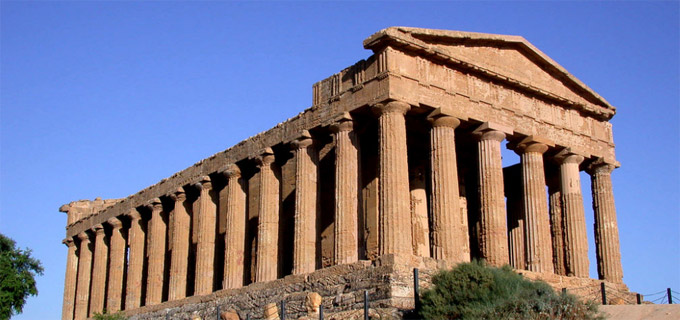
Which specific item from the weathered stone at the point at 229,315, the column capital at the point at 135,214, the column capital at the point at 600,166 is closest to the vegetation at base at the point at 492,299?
the weathered stone at the point at 229,315

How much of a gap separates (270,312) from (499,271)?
737cm

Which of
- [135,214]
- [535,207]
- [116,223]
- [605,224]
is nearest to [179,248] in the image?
[135,214]

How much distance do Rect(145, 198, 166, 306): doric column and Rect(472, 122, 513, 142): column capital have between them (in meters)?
16.0

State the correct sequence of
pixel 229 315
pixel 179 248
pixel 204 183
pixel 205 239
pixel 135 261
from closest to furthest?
pixel 229 315 < pixel 205 239 < pixel 204 183 < pixel 179 248 < pixel 135 261

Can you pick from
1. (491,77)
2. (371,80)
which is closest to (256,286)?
(371,80)

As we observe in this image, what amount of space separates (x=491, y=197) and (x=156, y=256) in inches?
650

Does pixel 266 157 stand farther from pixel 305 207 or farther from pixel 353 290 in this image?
pixel 353 290

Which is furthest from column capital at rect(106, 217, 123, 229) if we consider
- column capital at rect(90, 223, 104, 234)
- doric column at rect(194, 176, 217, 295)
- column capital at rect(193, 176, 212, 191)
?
column capital at rect(193, 176, 212, 191)

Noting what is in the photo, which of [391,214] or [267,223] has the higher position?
[267,223]

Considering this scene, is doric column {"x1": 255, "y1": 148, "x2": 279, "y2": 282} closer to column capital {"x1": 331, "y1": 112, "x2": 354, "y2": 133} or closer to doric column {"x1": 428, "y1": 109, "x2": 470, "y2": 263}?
column capital {"x1": 331, "y1": 112, "x2": 354, "y2": 133}

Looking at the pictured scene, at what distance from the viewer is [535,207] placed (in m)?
30.2

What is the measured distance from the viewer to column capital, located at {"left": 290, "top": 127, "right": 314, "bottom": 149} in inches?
1192

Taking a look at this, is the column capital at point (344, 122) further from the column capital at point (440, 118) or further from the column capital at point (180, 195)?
the column capital at point (180, 195)

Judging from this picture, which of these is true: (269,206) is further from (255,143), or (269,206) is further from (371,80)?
(371,80)
